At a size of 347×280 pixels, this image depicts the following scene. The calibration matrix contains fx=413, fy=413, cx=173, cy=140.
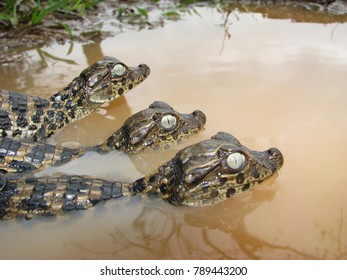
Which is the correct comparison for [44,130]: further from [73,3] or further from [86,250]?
[73,3]

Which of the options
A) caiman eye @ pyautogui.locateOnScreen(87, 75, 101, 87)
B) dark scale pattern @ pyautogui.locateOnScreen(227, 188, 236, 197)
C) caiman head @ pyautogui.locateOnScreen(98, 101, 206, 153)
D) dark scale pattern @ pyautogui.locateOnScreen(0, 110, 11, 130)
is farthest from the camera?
caiman eye @ pyautogui.locateOnScreen(87, 75, 101, 87)

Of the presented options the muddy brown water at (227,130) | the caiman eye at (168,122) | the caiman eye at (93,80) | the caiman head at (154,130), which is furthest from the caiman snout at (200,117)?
the caiman eye at (93,80)

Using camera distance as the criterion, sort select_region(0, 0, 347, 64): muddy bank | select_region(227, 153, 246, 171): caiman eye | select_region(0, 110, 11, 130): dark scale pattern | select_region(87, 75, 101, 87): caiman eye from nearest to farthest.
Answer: select_region(227, 153, 246, 171): caiman eye → select_region(0, 110, 11, 130): dark scale pattern → select_region(87, 75, 101, 87): caiman eye → select_region(0, 0, 347, 64): muddy bank

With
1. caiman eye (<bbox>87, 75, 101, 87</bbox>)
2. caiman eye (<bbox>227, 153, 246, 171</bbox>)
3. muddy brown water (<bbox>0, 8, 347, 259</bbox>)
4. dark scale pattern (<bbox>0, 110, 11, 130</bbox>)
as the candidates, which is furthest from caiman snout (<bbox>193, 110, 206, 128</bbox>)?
dark scale pattern (<bbox>0, 110, 11, 130</bbox>)

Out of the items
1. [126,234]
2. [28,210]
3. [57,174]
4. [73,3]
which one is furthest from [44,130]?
[73,3]

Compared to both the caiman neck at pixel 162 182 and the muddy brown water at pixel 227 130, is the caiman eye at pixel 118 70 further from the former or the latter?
the caiman neck at pixel 162 182

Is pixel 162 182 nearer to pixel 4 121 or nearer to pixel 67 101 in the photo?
pixel 67 101

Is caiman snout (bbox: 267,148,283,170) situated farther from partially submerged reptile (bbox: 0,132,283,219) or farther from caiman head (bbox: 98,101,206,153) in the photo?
caiman head (bbox: 98,101,206,153)
